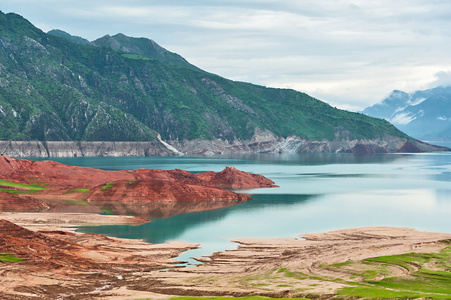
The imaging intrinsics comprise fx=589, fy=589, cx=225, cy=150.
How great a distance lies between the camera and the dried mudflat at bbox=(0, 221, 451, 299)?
3944 cm

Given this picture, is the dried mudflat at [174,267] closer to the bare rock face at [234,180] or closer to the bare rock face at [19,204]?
the bare rock face at [19,204]

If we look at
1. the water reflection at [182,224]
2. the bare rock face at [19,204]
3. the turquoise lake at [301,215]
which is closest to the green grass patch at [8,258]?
the turquoise lake at [301,215]

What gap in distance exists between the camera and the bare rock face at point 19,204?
297ft

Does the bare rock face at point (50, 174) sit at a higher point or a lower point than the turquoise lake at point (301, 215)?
higher

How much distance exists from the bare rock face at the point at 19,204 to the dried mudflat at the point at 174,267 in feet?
101

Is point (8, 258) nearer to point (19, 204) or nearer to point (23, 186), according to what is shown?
point (19, 204)

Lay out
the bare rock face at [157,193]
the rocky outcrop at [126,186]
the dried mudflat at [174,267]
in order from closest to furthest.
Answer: the dried mudflat at [174,267], the rocky outcrop at [126,186], the bare rock face at [157,193]

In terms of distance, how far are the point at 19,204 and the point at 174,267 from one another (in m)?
51.1

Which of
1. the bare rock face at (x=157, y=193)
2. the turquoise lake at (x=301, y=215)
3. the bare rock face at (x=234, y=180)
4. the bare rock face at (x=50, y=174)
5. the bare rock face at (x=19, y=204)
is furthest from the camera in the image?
the bare rock face at (x=234, y=180)

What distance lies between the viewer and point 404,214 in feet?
291

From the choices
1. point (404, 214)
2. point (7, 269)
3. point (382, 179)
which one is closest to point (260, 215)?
point (404, 214)

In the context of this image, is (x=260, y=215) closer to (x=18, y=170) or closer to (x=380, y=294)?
(x=380, y=294)

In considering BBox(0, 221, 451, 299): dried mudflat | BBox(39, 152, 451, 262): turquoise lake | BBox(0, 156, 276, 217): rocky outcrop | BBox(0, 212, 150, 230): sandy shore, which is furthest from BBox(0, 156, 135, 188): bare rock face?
BBox(0, 221, 451, 299): dried mudflat

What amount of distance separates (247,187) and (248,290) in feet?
319
